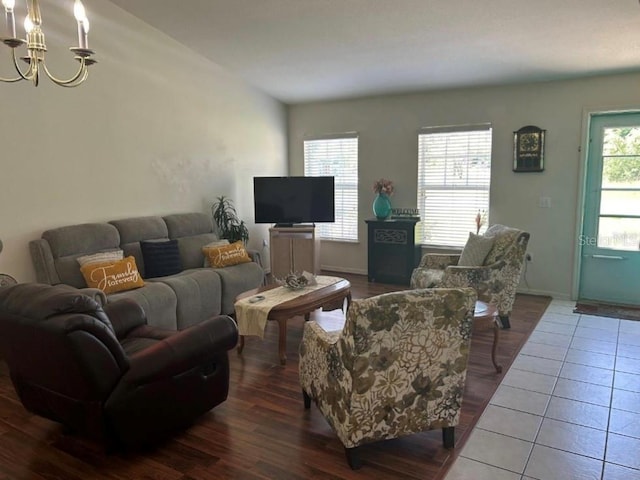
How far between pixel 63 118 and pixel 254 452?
3.22 meters

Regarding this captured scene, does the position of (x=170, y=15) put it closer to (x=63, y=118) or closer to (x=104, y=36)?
(x=104, y=36)

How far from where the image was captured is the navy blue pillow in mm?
4242

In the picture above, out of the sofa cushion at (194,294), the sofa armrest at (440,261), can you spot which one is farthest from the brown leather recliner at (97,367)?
the sofa armrest at (440,261)

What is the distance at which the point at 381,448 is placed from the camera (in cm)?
241

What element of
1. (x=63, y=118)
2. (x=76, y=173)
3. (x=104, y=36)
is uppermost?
(x=104, y=36)

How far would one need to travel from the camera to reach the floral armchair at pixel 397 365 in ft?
6.57

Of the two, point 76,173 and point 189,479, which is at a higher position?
point 76,173

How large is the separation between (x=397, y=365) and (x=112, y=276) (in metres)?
2.60

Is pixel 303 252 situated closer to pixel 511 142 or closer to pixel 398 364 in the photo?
pixel 511 142

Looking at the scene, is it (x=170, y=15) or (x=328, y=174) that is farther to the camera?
(x=328, y=174)

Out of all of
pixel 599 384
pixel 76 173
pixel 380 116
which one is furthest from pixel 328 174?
pixel 599 384

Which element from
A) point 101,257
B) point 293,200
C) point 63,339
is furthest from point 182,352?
point 293,200

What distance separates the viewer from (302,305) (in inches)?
137

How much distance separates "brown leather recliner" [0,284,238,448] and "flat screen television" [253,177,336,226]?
3286 millimetres
